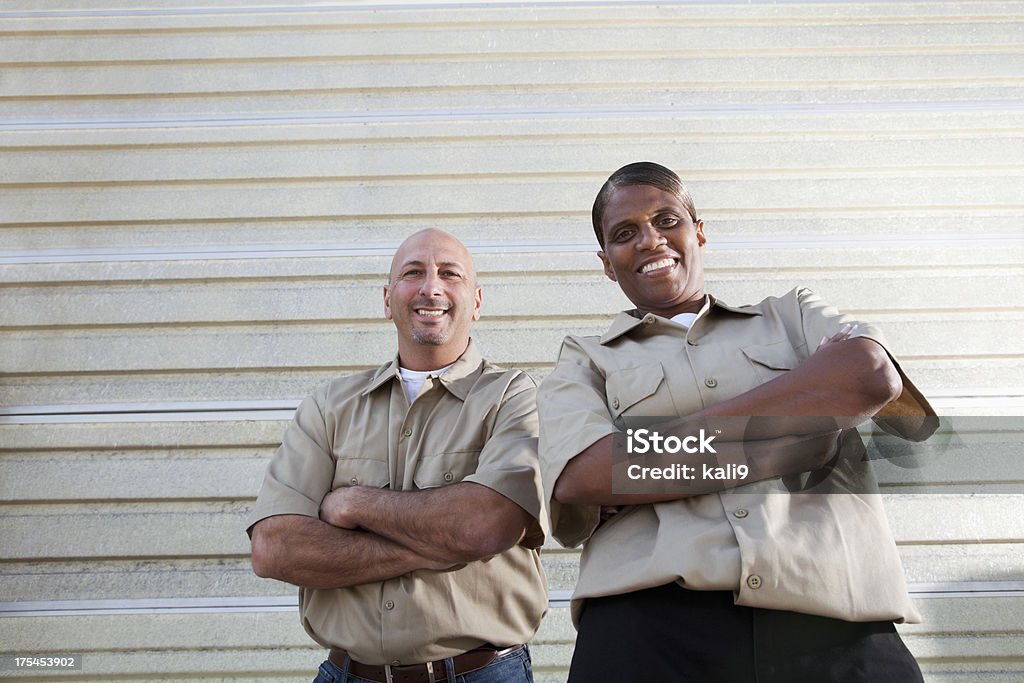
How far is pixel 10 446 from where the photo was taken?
3205mm

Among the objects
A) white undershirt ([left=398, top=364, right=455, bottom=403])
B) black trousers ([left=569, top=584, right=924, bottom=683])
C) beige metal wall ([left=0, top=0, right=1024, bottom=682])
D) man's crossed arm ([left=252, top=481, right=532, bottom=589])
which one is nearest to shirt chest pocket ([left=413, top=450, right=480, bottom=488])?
man's crossed arm ([left=252, top=481, right=532, bottom=589])

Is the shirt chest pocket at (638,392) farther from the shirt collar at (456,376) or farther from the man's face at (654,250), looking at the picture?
the shirt collar at (456,376)

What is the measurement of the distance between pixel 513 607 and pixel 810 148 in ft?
7.26

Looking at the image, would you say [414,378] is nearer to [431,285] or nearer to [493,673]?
[431,285]

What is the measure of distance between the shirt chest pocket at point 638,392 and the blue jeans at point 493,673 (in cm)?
70

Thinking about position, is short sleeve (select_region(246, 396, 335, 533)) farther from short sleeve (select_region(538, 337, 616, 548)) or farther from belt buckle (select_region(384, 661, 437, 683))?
short sleeve (select_region(538, 337, 616, 548))

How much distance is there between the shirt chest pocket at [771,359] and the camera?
1859mm

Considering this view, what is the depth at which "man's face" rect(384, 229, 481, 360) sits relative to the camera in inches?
96.4

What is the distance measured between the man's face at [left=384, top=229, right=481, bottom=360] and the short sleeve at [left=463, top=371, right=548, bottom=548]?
0.24 meters

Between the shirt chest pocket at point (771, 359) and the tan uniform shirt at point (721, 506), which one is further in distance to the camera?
the shirt chest pocket at point (771, 359)

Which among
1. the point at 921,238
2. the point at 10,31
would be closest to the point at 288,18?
the point at 10,31

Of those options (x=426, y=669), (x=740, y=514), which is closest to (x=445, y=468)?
(x=426, y=669)

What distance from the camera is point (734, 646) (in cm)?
156

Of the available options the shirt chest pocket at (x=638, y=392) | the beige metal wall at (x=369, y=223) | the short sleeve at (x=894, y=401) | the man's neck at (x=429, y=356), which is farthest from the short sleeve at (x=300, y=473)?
the short sleeve at (x=894, y=401)
